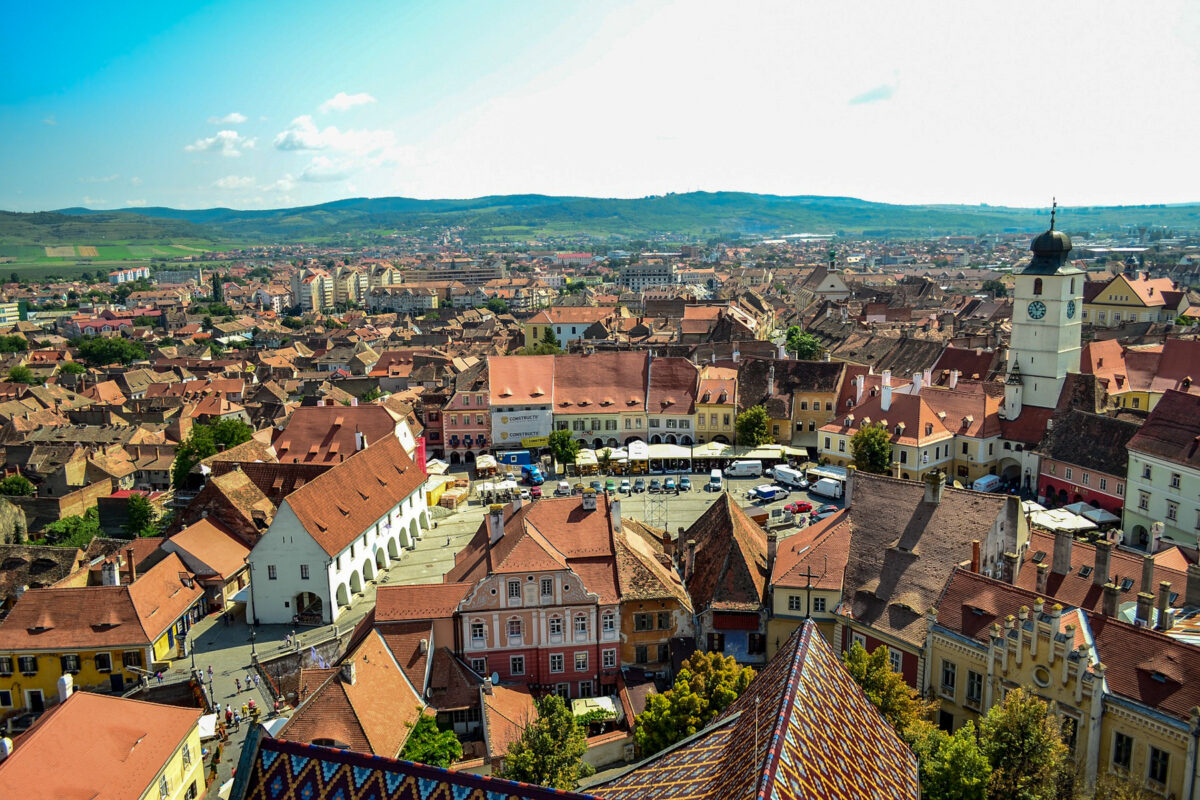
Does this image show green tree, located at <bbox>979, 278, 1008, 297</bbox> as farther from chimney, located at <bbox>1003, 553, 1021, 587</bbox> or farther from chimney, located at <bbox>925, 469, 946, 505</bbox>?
chimney, located at <bbox>1003, 553, 1021, 587</bbox>

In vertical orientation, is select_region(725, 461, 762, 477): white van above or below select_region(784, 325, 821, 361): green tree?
below

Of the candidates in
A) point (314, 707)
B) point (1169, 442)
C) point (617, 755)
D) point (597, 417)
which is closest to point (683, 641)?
point (617, 755)

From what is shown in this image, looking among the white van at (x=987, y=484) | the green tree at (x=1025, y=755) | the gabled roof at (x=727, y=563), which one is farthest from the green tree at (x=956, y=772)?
the white van at (x=987, y=484)

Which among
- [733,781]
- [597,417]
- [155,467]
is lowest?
[155,467]

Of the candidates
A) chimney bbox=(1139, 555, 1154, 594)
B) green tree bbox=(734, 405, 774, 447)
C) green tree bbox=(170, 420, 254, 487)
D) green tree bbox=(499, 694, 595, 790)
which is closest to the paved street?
green tree bbox=(734, 405, 774, 447)

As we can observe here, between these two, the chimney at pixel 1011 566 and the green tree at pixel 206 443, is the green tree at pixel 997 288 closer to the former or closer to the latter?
the green tree at pixel 206 443

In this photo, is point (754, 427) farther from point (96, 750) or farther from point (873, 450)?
point (96, 750)

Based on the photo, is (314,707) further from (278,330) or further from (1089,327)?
(278,330)
